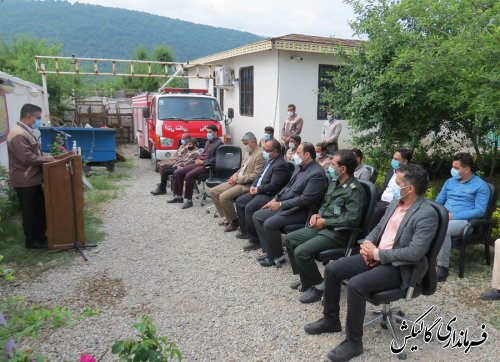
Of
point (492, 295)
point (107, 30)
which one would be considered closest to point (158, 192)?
point (492, 295)

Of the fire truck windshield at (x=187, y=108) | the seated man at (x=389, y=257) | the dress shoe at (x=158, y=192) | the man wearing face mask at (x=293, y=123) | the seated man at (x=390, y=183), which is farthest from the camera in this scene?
the fire truck windshield at (x=187, y=108)

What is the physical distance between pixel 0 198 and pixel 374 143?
257 inches

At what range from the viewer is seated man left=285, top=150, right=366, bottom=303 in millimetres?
3875

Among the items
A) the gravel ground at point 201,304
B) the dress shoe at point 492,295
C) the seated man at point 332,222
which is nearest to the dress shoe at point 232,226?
the gravel ground at point 201,304

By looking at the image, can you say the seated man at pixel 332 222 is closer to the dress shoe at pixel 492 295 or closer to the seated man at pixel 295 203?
the seated man at pixel 295 203

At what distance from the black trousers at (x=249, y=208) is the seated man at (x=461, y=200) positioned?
2198 mm

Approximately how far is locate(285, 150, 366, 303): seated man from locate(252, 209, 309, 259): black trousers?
0.57 metres

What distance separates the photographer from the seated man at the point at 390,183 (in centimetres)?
512

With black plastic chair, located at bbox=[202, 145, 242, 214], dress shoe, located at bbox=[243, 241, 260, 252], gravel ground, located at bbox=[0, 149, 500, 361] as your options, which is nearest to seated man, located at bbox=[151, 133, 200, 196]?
black plastic chair, located at bbox=[202, 145, 242, 214]

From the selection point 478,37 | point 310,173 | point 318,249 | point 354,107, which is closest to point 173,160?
point 354,107

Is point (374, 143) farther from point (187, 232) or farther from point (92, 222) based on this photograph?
point (92, 222)

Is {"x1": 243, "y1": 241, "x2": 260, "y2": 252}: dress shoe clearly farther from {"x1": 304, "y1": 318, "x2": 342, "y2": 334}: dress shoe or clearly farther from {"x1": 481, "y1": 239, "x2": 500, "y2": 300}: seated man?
{"x1": 481, "y1": 239, "x2": 500, "y2": 300}: seated man

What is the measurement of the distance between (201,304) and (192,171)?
408 centimetres

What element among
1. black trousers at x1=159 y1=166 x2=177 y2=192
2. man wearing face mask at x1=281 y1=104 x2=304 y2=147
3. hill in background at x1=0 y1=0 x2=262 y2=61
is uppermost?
hill in background at x1=0 y1=0 x2=262 y2=61
